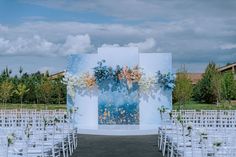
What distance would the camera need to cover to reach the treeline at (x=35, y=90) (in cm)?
4022

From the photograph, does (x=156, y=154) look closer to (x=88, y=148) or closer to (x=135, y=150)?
(x=135, y=150)

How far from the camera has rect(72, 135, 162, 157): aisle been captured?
13.2 m

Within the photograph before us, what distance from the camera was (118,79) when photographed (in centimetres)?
2044

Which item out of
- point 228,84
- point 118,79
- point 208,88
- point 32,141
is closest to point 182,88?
point 228,84

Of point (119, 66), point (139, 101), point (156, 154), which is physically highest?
point (119, 66)

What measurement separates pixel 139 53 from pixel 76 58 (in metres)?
2.64

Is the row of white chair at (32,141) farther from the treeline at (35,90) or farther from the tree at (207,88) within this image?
the tree at (207,88)

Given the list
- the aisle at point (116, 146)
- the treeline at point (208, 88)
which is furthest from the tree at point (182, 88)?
the aisle at point (116, 146)

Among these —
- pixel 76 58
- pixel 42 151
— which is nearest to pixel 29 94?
pixel 76 58

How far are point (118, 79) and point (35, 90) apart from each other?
26.2 meters

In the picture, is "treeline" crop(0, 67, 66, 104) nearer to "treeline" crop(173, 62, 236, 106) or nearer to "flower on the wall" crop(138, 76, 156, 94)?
"treeline" crop(173, 62, 236, 106)

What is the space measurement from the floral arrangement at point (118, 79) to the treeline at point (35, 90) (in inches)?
674

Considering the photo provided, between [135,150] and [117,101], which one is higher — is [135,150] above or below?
below

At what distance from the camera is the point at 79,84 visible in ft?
67.8
